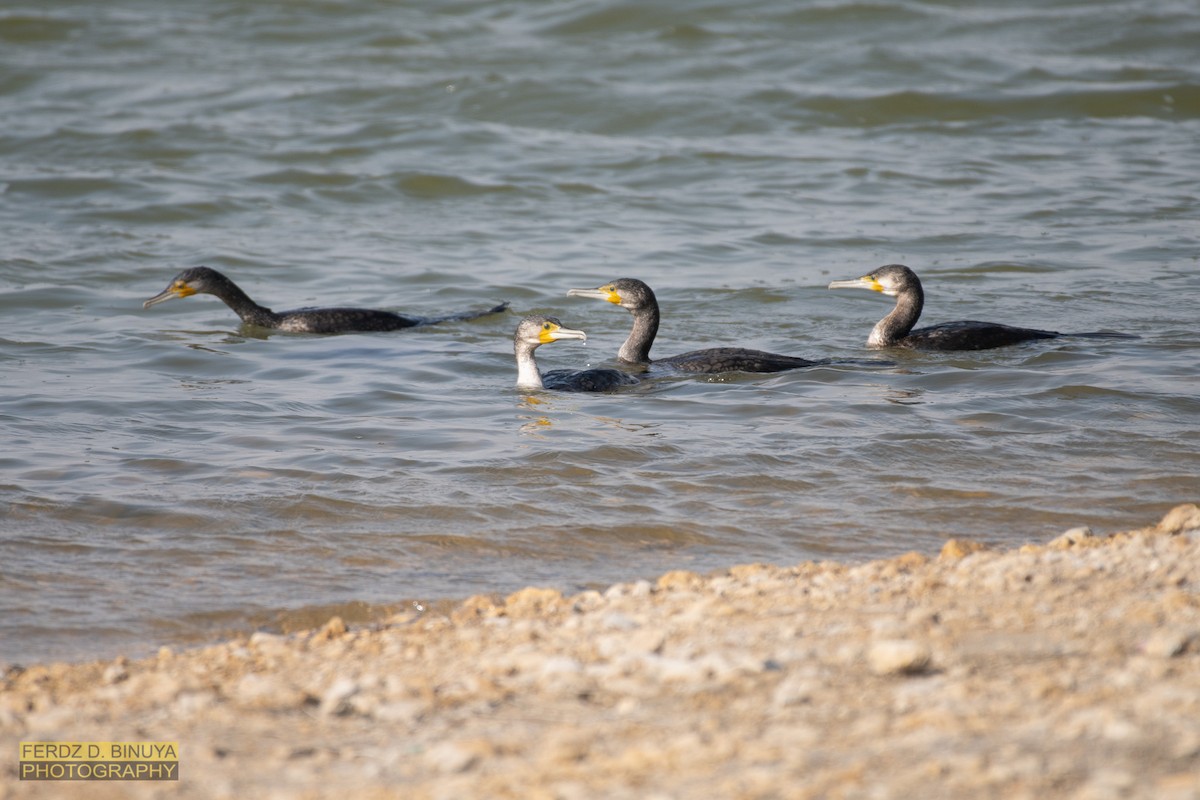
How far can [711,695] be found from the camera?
3.87m

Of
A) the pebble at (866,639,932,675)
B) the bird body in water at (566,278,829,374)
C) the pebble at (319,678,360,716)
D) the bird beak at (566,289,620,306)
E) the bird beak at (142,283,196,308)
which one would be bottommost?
the pebble at (319,678,360,716)

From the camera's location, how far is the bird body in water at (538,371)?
940 cm

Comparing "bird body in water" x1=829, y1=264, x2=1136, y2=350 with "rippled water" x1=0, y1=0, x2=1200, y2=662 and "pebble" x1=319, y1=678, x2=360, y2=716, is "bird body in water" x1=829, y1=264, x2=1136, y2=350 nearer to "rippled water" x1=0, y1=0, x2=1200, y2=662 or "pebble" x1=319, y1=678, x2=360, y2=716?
"rippled water" x1=0, y1=0, x2=1200, y2=662

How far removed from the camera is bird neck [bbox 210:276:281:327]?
1147 cm

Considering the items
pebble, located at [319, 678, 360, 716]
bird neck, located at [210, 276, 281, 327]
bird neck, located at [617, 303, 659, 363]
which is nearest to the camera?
pebble, located at [319, 678, 360, 716]

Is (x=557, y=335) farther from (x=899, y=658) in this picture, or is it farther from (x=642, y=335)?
(x=899, y=658)

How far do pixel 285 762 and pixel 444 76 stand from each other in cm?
1744

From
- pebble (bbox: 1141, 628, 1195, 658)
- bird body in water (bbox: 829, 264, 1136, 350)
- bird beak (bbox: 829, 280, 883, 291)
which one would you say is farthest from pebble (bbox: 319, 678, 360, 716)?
bird beak (bbox: 829, 280, 883, 291)

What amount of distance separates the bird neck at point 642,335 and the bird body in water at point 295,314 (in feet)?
5.17

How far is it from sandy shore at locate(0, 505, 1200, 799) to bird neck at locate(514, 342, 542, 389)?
4321mm

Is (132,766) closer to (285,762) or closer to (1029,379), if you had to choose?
(285,762)

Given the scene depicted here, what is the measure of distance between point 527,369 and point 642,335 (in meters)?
1.28

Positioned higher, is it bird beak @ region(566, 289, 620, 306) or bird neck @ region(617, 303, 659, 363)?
bird beak @ region(566, 289, 620, 306)

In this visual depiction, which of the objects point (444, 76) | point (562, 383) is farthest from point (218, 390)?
point (444, 76)
